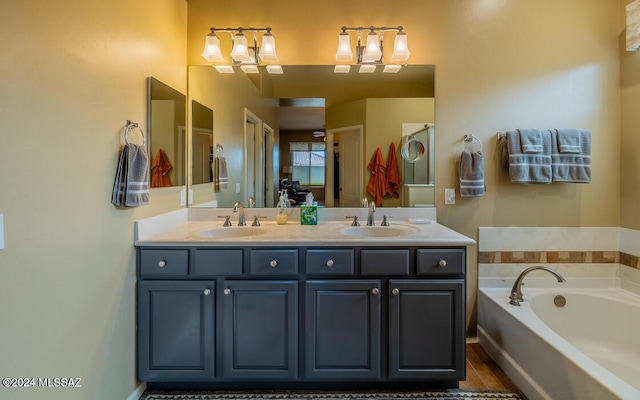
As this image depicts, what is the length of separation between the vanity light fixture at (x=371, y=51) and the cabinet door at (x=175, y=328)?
5.86ft

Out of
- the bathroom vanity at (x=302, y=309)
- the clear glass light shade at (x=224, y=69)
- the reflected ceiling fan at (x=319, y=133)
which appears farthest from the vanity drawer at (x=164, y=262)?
the clear glass light shade at (x=224, y=69)

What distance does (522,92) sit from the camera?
2.32 m

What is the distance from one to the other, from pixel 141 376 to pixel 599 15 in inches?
152

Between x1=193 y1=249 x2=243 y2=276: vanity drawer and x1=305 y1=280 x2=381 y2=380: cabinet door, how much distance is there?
418 millimetres

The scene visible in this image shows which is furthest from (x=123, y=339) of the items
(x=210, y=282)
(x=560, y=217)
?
(x=560, y=217)

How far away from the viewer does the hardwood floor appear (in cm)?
189

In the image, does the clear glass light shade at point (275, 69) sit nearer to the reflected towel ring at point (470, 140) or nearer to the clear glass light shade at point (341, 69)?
the clear glass light shade at point (341, 69)

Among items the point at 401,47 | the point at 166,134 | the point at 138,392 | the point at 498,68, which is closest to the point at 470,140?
the point at 498,68

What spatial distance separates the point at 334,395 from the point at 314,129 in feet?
5.84

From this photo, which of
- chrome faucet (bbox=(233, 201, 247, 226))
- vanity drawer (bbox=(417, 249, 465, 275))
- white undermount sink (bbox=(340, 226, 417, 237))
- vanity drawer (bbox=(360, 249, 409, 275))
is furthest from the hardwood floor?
chrome faucet (bbox=(233, 201, 247, 226))

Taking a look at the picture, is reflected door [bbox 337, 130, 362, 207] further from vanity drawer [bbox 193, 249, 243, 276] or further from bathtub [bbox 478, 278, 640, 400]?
bathtub [bbox 478, 278, 640, 400]

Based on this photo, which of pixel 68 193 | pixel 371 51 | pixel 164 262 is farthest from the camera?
pixel 371 51

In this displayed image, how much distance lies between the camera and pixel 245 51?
2.28 m

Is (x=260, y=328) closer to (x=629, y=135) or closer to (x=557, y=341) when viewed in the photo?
(x=557, y=341)
